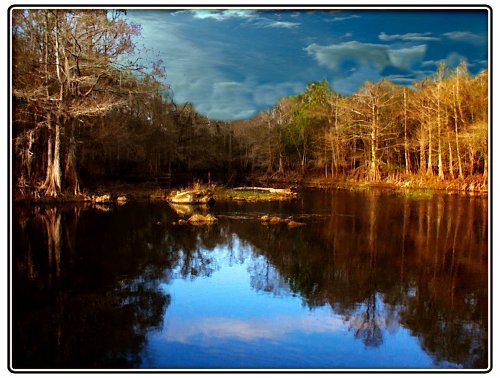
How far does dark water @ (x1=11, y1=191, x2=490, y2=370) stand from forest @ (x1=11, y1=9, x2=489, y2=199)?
17.6 ft

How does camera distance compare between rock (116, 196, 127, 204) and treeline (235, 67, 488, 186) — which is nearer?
rock (116, 196, 127, 204)

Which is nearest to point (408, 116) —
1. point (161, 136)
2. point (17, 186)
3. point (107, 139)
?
point (161, 136)

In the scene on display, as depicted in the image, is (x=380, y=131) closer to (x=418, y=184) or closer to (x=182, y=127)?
(x=418, y=184)

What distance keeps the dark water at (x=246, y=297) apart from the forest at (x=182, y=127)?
5.38 m

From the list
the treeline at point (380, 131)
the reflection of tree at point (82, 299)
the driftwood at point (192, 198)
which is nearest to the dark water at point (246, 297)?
the reflection of tree at point (82, 299)

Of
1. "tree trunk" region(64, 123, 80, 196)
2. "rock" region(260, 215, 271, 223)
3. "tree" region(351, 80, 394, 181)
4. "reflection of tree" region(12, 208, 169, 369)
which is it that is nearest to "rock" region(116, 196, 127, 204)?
"tree trunk" region(64, 123, 80, 196)

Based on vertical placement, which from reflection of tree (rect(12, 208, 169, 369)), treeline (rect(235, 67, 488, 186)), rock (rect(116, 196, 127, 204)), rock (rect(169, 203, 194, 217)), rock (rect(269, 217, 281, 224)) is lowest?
reflection of tree (rect(12, 208, 169, 369))

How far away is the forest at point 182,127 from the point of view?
25766 millimetres

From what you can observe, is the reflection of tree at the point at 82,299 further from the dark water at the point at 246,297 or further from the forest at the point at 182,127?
the forest at the point at 182,127

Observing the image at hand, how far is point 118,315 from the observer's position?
8492mm

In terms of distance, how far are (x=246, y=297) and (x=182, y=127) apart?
180ft

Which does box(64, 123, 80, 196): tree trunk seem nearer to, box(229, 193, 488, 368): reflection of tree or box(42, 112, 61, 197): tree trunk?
box(42, 112, 61, 197): tree trunk

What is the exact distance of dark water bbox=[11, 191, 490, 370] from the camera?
6.99 m

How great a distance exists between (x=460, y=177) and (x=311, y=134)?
2661cm
